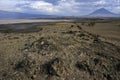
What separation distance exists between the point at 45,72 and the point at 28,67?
1250mm

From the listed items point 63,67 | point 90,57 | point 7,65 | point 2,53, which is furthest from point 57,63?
point 2,53

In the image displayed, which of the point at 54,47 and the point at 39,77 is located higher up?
→ the point at 54,47

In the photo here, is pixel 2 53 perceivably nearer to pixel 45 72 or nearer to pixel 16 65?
pixel 16 65

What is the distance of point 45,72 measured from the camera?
15.3m

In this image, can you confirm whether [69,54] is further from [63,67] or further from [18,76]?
[18,76]

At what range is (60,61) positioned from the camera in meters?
15.9

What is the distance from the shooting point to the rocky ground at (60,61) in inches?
596

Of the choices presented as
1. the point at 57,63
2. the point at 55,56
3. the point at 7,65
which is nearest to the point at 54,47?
the point at 55,56

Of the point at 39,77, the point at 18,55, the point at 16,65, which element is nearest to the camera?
the point at 39,77

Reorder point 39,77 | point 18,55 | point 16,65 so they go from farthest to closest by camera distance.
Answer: point 18,55 → point 16,65 → point 39,77

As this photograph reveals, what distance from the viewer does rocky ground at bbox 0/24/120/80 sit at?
15.1m

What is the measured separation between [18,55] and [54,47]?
2741 millimetres

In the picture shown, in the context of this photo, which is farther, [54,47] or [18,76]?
[54,47]

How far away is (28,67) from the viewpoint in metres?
15.8
